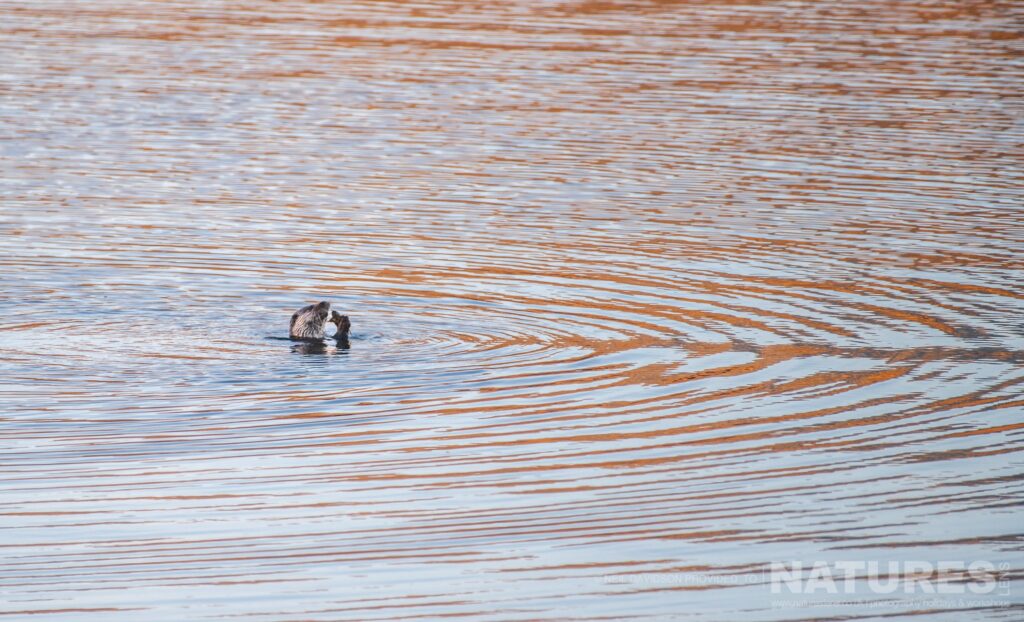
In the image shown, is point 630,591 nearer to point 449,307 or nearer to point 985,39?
point 449,307

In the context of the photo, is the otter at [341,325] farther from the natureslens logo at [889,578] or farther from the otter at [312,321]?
the natureslens logo at [889,578]

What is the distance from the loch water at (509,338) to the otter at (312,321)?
0.20m

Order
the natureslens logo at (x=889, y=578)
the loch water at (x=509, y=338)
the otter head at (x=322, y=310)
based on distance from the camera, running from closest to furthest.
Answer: the natureslens logo at (x=889, y=578), the loch water at (x=509, y=338), the otter head at (x=322, y=310)

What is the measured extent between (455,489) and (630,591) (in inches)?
71.7

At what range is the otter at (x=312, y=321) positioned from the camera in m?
13.7

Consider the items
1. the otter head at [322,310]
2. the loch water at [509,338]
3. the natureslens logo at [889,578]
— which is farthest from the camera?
the otter head at [322,310]

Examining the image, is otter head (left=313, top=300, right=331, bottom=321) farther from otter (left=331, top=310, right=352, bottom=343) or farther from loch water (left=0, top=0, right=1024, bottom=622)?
loch water (left=0, top=0, right=1024, bottom=622)

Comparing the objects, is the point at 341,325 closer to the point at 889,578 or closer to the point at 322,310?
the point at 322,310

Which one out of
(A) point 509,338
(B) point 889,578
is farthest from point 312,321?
(B) point 889,578

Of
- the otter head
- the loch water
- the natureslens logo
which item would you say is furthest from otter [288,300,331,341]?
the natureslens logo

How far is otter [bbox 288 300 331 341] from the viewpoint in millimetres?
13695

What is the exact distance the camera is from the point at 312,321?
13.8 meters

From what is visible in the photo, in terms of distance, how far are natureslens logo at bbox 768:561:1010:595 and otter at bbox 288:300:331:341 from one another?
5.76 metres

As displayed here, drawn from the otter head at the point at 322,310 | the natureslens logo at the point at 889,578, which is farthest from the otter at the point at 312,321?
the natureslens logo at the point at 889,578
